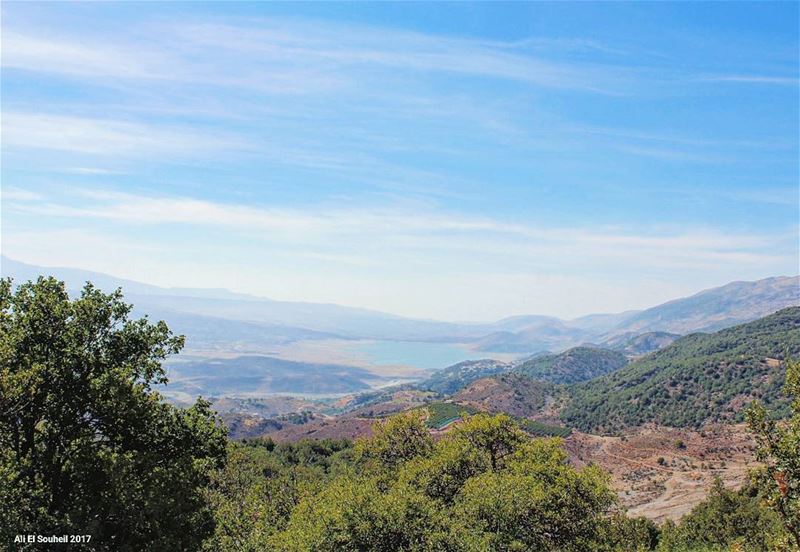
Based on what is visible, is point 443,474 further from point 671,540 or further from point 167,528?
point 671,540

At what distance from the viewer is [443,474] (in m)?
31.5

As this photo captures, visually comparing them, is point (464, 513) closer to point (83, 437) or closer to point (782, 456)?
point (782, 456)

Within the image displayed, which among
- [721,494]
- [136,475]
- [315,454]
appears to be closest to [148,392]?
[136,475]

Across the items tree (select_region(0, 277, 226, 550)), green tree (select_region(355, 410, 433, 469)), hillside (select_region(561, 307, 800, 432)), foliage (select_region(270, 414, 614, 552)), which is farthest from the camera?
hillside (select_region(561, 307, 800, 432))

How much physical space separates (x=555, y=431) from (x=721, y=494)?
86623mm

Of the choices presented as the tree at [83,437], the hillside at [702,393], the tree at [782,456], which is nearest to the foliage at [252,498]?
the tree at [83,437]

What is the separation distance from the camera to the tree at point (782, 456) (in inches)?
608

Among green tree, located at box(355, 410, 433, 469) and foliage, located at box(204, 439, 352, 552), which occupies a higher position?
green tree, located at box(355, 410, 433, 469)

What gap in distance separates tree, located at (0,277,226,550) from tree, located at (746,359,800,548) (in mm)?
20074

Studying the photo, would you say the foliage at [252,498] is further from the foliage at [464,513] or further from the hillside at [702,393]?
the hillside at [702,393]

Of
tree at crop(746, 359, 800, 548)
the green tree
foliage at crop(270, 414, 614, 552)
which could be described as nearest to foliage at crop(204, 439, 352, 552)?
foliage at crop(270, 414, 614, 552)

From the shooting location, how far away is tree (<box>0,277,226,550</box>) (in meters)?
17.4

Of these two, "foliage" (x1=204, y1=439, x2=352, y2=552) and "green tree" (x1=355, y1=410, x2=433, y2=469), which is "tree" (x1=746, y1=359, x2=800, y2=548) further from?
"green tree" (x1=355, y1=410, x2=433, y2=469)

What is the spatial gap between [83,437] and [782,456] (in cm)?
2425
